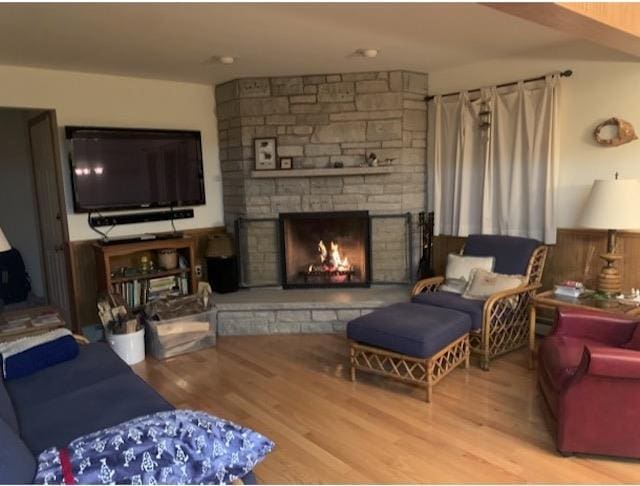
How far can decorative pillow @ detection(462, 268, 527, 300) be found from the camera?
348 cm

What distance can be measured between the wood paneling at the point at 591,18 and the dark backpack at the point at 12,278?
568 centimetres

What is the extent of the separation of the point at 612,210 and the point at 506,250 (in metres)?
0.90

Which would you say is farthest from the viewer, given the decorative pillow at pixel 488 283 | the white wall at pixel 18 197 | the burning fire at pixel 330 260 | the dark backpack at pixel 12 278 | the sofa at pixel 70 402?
the dark backpack at pixel 12 278

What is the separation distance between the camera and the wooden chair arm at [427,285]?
3.78 meters

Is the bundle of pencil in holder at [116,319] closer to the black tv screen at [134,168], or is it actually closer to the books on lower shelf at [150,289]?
the books on lower shelf at [150,289]

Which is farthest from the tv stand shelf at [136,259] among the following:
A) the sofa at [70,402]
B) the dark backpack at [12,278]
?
the dark backpack at [12,278]

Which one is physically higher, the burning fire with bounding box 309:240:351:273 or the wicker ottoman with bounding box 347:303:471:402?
the burning fire with bounding box 309:240:351:273

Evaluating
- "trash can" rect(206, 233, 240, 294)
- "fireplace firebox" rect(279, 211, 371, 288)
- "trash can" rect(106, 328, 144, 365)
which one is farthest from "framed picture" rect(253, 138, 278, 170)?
"trash can" rect(106, 328, 144, 365)

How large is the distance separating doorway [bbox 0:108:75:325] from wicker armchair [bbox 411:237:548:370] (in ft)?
10.3

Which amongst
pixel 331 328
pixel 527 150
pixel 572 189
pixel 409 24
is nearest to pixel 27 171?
pixel 331 328

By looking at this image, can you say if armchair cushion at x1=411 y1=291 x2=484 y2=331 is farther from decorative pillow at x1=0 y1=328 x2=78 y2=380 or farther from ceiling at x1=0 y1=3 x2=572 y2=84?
decorative pillow at x1=0 y1=328 x2=78 y2=380

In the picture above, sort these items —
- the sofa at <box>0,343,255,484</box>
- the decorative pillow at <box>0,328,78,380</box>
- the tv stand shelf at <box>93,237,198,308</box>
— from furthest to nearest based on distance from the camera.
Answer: the tv stand shelf at <box>93,237,198,308</box>, the decorative pillow at <box>0,328,78,380</box>, the sofa at <box>0,343,255,484</box>

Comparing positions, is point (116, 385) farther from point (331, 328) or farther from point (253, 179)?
point (253, 179)

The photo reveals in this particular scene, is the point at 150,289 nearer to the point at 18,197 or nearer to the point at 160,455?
the point at 18,197
